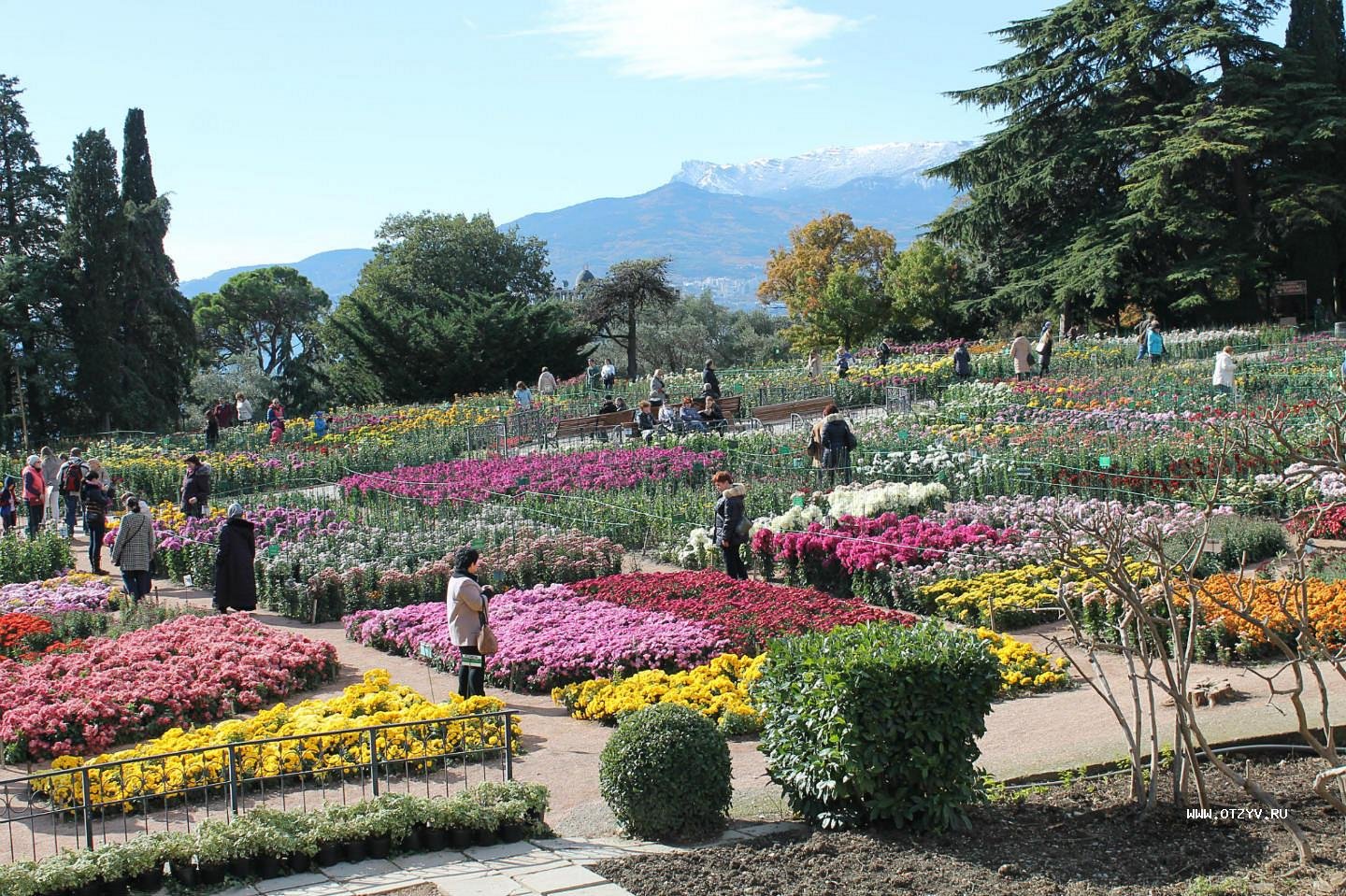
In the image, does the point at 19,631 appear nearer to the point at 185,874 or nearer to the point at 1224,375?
the point at 185,874

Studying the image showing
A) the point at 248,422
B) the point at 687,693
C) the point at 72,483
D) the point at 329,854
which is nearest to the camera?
the point at 329,854

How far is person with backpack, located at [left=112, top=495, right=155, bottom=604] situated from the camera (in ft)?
46.4

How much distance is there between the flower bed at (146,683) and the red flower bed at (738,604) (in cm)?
302

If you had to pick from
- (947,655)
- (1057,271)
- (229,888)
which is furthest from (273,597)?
(1057,271)

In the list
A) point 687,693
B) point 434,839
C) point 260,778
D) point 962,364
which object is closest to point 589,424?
point 962,364

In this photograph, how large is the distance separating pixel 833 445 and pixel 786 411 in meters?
9.45

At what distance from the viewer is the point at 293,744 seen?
8039 millimetres

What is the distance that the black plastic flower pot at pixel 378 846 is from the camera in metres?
6.20

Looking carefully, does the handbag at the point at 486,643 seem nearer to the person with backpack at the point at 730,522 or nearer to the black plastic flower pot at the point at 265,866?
the black plastic flower pot at the point at 265,866

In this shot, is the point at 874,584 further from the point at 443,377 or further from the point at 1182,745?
the point at 443,377

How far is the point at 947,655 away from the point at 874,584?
6.66m

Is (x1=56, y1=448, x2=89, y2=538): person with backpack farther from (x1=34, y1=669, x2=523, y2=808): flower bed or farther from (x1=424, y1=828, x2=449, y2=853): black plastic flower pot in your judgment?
(x1=424, y1=828, x2=449, y2=853): black plastic flower pot

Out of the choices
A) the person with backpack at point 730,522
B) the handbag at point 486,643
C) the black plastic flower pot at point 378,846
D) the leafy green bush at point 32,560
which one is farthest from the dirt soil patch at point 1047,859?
the leafy green bush at point 32,560

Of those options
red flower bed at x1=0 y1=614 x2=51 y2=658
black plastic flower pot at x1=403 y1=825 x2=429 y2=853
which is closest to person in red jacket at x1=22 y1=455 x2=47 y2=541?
red flower bed at x1=0 y1=614 x2=51 y2=658
